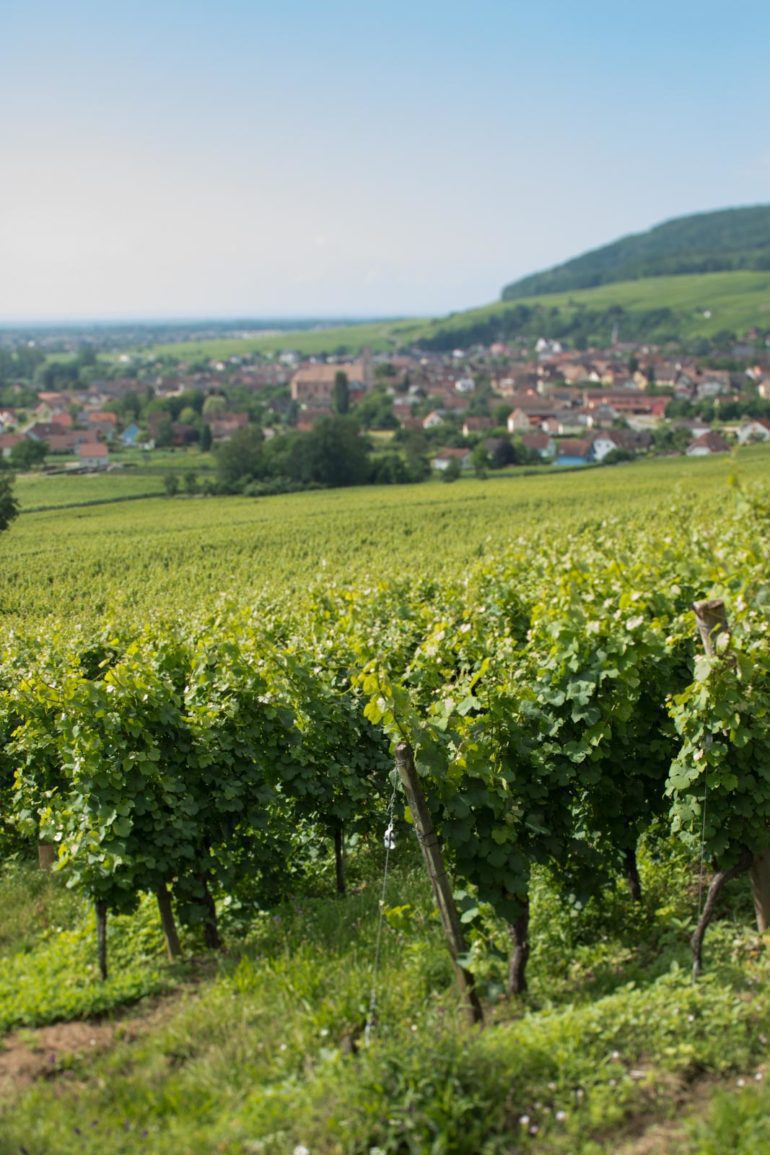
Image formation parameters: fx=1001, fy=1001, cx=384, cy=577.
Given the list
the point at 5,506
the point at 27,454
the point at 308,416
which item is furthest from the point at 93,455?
the point at 308,416

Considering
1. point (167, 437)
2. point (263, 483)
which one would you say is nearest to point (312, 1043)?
point (263, 483)

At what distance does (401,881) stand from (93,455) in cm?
7112

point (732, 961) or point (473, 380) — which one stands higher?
point (473, 380)

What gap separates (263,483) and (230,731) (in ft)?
198

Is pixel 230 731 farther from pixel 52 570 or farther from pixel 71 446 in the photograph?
pixel 71 446

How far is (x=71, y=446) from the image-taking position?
77.9 meters

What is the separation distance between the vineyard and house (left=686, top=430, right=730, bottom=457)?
7667 cm

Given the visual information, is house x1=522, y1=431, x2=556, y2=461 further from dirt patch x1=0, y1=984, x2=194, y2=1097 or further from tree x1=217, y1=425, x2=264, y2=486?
dirt patch x1=0, y1=984, x2=194, y2=1097

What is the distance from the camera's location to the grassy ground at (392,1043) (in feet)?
15.6

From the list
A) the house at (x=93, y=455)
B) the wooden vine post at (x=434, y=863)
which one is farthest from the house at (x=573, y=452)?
the wooden vine post at (x=434, y=863)

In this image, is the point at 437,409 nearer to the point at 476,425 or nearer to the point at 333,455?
the point at 476,425

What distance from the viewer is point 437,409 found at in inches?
5079

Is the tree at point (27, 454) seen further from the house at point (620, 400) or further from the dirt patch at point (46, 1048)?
the house at point (620, 400)

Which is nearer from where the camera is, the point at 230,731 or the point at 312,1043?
the point at 312,1043
